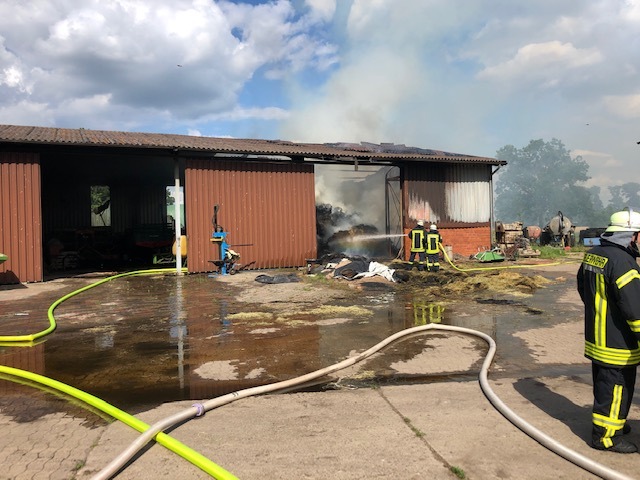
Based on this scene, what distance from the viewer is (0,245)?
11.6 m

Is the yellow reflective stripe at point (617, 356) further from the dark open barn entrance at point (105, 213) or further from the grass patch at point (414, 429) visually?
the dark open barn entrance at point (105, 213)

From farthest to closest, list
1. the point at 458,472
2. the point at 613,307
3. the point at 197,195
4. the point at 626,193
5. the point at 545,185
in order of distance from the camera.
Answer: the point at 626,193, the point at 545,185, the point at 197,195, the point at 613,307, the point at 458,472

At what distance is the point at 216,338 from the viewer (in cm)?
627

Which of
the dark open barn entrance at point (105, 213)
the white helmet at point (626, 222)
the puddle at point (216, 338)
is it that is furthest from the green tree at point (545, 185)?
the white helmet at point (626, 222)

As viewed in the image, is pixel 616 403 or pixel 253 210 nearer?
pixel 616 403

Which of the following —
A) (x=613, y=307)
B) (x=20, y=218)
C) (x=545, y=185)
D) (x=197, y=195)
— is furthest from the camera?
(x=545, y=185)

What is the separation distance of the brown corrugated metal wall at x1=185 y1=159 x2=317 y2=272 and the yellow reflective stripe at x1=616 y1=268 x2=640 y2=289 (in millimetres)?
12119

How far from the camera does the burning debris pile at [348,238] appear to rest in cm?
1780

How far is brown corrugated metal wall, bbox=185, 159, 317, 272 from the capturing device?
13.6 metres

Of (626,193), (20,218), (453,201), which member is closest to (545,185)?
(626,193)

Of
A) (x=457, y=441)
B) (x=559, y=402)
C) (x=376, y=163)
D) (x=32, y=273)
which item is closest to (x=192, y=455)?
(x=457, y=441)

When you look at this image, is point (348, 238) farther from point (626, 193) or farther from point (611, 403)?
point (626, 193)

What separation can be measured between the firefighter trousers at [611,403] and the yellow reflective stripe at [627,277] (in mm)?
569

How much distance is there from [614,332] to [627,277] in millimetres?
387
